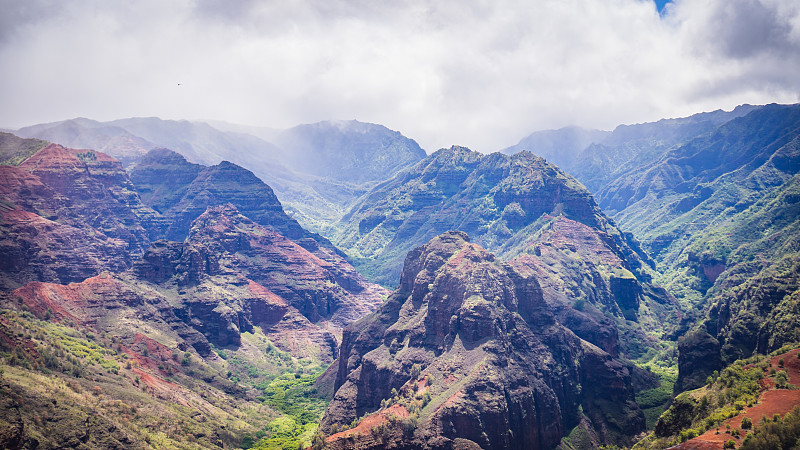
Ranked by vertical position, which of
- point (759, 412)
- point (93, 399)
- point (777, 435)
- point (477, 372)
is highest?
point (777, 435)

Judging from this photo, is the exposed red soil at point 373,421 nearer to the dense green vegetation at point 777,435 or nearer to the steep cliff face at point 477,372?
the steep cliff face at point 477,372

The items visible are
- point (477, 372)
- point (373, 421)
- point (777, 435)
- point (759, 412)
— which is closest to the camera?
point (777, 435)

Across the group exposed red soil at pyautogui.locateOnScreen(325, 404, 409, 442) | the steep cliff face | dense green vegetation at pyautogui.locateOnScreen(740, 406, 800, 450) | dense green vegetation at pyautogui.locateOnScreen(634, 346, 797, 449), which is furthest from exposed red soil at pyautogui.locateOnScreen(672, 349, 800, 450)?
exposed red soil at pyautogui.locateOnScreen(325, 404, 409, 442)

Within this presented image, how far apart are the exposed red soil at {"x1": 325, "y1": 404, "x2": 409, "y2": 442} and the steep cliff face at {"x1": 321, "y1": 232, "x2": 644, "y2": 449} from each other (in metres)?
0.62

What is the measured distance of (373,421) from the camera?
471 ft

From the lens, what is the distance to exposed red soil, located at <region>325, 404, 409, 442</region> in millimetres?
138125

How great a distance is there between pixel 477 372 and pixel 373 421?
90.9 ft

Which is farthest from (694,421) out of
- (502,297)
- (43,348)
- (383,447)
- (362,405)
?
(43,348)

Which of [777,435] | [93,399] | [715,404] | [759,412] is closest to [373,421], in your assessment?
[93,399]

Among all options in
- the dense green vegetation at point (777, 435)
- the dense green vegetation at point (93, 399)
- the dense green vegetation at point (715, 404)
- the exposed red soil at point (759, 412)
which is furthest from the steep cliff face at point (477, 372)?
the dense green vegetation at point (777, 435)

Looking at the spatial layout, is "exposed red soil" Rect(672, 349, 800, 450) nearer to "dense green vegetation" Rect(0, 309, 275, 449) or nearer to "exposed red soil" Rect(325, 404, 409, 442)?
"exposed red soil" Rect(325, 404, 409, 442)

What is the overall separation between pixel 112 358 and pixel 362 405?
7914 centimetres

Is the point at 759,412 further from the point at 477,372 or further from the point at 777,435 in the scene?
the point at 477,372

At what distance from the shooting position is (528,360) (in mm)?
166750
